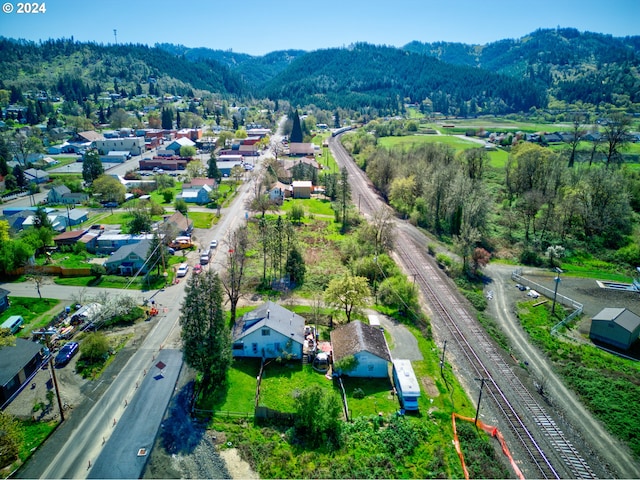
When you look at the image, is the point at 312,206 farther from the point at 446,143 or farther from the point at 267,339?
the point at 446,143

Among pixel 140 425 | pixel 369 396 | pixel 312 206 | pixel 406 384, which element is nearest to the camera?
pixel 140 425

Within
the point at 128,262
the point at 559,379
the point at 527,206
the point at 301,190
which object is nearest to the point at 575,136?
the point at 527,206

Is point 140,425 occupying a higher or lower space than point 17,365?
lower

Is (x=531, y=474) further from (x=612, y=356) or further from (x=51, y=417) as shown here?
(x=51, y=417)

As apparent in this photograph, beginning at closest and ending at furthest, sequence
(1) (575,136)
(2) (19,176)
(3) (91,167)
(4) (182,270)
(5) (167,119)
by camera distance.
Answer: (4) (182,270)
(2) (19,176)
(3) (91,167)
(1) (575,136)
(5) (167,119)

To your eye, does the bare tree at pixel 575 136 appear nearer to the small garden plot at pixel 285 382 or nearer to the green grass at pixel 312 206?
the green grass at pixel 312 206

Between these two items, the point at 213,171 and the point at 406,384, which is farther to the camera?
the point at 213,171

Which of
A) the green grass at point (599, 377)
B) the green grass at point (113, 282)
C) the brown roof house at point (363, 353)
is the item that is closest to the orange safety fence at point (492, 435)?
the brown roof house at point (363, 353)

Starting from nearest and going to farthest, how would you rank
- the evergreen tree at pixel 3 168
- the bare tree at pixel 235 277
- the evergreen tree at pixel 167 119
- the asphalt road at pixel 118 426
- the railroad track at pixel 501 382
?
1. the asphalt road at pixel 118 426
2. the railroad track at pixel 501 382
3. the bare tree at pixel 235 277
4. the evergreen tree at pixel 3 168
5. the evergreen tree at pixel 167 119

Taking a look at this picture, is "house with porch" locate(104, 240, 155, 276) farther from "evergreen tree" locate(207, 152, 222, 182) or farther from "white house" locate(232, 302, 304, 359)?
"evergreen tree" locate(207, 152, 222, 182)
